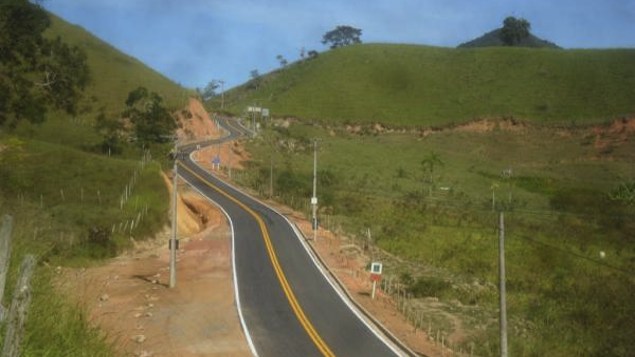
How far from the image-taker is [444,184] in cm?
8750

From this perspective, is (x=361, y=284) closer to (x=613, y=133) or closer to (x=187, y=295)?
(x=187, y=295)

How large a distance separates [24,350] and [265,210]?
54.1m

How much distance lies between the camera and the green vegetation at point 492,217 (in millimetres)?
35969

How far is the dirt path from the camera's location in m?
25.7

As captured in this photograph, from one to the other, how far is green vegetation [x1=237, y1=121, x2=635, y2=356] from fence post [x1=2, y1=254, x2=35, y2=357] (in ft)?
83.8

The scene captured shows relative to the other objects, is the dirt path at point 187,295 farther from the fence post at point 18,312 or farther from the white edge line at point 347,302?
the fence post at point 18,312

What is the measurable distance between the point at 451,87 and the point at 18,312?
16070cm

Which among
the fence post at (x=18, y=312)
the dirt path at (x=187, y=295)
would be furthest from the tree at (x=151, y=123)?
the fence post at (x=18, y=312)

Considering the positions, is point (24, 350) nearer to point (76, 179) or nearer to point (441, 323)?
point (441, 323)

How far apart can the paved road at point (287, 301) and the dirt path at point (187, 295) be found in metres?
0.90

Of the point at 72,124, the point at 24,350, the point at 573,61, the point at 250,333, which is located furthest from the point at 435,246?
the point at 573,61

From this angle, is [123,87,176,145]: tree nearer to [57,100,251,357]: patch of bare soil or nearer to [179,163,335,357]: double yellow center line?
Answer: [179,163,335,357]: double yellow center line

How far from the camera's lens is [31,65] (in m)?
29.1

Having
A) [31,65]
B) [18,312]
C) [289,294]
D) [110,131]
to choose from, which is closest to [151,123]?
[110,131]
